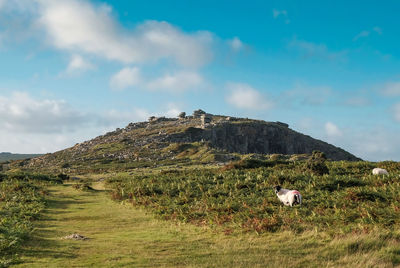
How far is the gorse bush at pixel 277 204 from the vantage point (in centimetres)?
1524

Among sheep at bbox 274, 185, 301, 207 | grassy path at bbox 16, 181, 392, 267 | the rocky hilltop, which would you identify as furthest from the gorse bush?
the rocky hilltop

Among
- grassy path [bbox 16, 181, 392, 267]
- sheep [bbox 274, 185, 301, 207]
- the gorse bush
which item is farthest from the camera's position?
sheep [bbox 274, 185, 301, 207]

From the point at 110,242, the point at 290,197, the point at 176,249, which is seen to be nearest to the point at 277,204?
the point at 290,197

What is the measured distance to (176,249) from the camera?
12797mm

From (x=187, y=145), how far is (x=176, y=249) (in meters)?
93.8

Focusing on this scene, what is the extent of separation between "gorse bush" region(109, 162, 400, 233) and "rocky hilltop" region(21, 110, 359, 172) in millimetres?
51600

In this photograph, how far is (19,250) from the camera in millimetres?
12492

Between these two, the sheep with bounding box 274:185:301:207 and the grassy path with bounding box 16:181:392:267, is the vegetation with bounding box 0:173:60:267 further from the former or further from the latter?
the sheep with bounding box 274:185:301:207

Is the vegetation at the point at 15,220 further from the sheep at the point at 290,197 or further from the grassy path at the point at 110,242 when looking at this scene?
the sheep at the point at 290,197

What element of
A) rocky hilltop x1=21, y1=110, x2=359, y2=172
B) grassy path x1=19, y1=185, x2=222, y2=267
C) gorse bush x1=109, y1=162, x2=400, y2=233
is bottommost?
grassy path x1=19, y1=185, x2=222, y2=267

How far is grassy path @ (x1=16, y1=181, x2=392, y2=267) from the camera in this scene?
35.9 ft

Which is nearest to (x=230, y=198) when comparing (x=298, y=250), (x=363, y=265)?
(x=298, y=250)

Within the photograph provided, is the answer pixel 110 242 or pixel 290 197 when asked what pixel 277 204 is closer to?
pixel 290 197

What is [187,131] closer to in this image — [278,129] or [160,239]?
[278,129]
